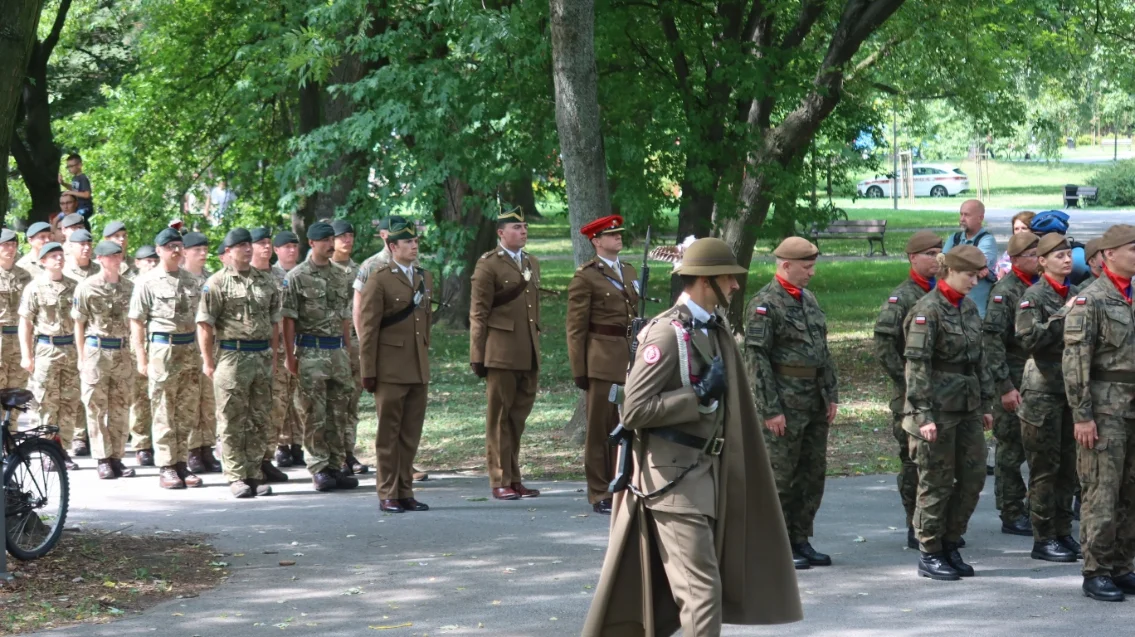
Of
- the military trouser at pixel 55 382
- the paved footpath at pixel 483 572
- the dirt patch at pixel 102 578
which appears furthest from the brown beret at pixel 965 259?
the military trouser at pixel 55 382

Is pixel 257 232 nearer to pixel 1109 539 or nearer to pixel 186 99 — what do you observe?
pixel 1109 539

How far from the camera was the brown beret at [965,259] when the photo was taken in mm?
8453

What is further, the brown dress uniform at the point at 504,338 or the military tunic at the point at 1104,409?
the brown dress uniform at the point at 504,338

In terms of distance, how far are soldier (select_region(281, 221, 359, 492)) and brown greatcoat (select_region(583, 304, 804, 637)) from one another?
6.03m

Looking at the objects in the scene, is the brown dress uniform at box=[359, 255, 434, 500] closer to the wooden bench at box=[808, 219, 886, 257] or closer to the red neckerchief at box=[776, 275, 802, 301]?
the red neckerchief at box=[776, 275, 802, 301]

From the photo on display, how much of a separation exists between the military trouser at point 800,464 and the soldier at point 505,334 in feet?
9.12

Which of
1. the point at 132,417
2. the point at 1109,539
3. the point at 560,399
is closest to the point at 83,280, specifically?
the point at 132,417

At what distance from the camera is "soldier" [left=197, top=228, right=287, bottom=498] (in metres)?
11.5

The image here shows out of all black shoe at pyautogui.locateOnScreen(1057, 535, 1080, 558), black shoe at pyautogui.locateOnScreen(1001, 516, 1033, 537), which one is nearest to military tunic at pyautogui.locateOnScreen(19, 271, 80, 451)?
black shoe at pyautogui.locateOnScreen(1001, 516, 1033, 537)

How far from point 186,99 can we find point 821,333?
16968 mm

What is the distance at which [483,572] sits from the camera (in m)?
8.85

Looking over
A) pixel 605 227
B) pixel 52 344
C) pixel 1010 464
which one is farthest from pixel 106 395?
pixel 1010 464

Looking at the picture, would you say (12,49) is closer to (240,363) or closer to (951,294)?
(240,363)

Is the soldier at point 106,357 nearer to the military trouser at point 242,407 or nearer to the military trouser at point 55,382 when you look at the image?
the military trouser at point 55,382
